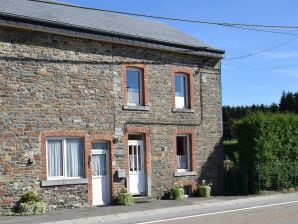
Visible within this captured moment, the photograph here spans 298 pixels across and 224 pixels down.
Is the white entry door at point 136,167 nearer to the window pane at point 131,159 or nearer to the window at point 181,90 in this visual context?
the window pane at point 131,159

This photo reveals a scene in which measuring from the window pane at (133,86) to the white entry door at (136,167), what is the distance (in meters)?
1.66

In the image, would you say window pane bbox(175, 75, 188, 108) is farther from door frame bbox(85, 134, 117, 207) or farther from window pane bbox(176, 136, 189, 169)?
door frame bbox(85, 134, 117, 207)

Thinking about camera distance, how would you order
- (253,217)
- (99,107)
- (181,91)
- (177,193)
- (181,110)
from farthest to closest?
(181,91) → (181,110) → (177,193) → (99,107) → (253,217)

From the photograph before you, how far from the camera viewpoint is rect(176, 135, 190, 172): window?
76.0 feet

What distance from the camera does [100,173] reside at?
20438 millimetres

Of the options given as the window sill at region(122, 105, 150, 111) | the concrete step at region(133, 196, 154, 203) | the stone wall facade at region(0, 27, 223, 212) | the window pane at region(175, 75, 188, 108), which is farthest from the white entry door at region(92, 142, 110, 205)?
the window pane at region(175, 75, 188, 108)

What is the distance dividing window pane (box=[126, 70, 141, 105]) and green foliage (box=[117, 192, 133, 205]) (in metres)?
3.71

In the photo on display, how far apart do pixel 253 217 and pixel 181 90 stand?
9.82m

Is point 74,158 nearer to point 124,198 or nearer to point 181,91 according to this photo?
point 124,198

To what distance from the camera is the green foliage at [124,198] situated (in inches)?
789

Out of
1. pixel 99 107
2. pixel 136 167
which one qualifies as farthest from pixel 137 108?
pixel 136 167

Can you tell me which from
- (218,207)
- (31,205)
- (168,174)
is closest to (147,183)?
(168,174)

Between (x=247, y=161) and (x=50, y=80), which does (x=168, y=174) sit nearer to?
(x=247, y=161)

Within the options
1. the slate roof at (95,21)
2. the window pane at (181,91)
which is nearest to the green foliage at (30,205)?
the slate roof at (95,21)
